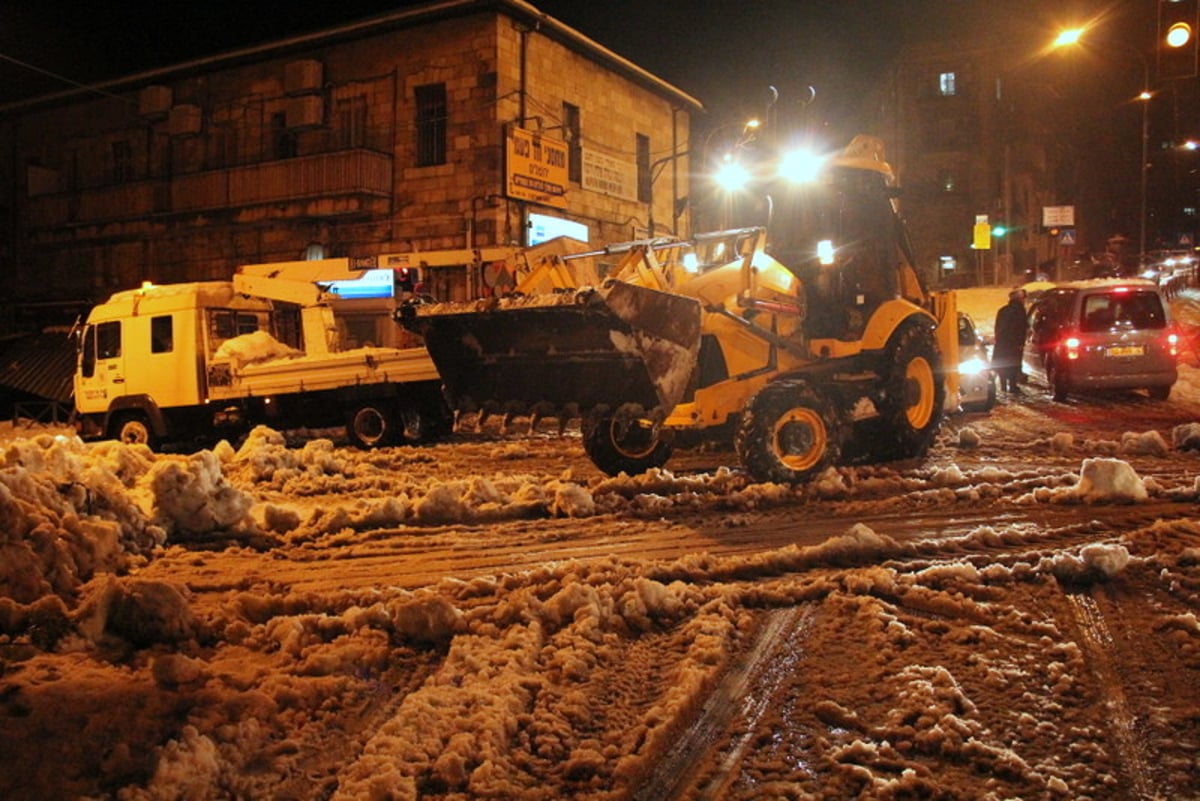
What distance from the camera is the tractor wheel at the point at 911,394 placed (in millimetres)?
9320

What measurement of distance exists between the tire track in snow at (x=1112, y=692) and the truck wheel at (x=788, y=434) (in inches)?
124

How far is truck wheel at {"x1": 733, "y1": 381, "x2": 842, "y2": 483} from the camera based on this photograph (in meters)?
8.01

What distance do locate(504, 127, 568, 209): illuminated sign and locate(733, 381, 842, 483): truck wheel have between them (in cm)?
1602

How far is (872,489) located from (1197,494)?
2482 mm

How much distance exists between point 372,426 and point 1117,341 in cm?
1155

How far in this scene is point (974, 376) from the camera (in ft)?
45.3

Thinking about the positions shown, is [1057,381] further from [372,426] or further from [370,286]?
[370,286]

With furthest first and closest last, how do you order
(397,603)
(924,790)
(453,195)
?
(453,195) < (397,603) < (924,790)

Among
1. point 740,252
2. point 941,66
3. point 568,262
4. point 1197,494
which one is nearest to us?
point 1197,494

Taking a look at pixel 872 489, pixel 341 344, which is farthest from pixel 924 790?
pixel 341 344

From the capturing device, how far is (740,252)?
867 cm

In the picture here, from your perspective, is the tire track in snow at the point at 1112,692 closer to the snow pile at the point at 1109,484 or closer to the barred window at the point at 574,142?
the snow pile at the point at 1109,484

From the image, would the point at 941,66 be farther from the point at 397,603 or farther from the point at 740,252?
the point at 397,603

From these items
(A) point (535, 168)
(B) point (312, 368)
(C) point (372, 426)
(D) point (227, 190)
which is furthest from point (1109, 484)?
(D) point (227, 190)
